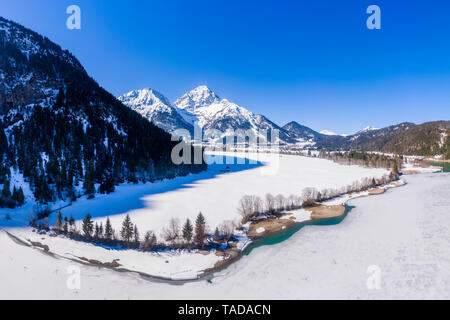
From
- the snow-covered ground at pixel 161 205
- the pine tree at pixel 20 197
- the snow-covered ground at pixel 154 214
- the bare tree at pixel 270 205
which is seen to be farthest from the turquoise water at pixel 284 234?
the pine tree at pixel 20 197

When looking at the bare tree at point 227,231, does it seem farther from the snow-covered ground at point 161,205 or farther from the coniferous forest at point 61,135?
the coniferous forest at point 61,135

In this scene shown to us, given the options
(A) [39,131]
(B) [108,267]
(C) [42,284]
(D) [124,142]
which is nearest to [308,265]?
(B) [108,267]

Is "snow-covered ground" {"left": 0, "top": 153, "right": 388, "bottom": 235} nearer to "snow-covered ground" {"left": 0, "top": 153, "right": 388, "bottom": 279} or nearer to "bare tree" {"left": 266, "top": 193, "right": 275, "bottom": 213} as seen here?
"snow-covered ground" {"left": 0, "top": 153, "right": 388, "bottom": 279}

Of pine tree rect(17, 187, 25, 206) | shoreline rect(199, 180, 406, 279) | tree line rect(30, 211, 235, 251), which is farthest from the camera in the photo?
pine tree rect(17, 187, 25, 206)

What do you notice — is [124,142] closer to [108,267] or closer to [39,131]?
[39,131]

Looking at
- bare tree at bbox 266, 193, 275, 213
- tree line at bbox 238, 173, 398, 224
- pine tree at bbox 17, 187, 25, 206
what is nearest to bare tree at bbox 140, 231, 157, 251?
tree line at bbox 238, 173, 398, 224

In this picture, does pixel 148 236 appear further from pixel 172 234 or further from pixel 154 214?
pixel 154 214
